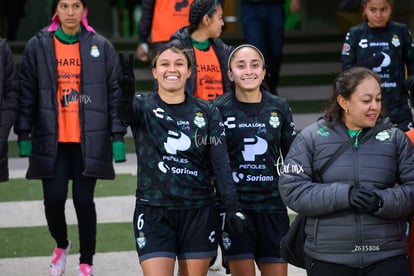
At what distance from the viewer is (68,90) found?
A: 7.39 meters

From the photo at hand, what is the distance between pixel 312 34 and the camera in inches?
797

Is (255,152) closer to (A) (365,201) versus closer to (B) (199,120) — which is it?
(B) (199,120)

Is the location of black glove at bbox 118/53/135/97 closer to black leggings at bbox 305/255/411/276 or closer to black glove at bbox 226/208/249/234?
black glove at bbox 226/208/249/234

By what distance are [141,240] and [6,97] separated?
1701 millimetres

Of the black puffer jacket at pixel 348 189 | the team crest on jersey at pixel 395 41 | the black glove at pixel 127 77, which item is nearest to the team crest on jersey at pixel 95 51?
the black glove at pixel 127 77

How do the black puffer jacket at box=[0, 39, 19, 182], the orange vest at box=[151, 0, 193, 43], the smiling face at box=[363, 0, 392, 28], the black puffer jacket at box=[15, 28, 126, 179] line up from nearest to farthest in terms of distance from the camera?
1. the black puffer jacket at box=[0, 39, 19, 182]
2. the black puffer jacket at box=[15, 28, 126, 179]
3. the smiling face at box=[363, 0, 392, 28]
4. the orange vest at box=[151, 0, 193, 43]

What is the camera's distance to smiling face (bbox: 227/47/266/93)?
6.47 meters

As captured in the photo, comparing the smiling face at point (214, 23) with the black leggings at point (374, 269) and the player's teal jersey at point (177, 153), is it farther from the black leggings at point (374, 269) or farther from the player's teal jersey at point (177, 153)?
the black leggings at point (374, 269)

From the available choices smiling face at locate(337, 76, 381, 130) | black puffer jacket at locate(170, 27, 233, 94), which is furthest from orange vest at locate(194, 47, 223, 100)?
smiling face at locate(337, 76, 381, 130)

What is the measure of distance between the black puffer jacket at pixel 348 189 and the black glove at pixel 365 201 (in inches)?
1.0

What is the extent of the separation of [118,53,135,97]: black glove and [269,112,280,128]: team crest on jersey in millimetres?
878

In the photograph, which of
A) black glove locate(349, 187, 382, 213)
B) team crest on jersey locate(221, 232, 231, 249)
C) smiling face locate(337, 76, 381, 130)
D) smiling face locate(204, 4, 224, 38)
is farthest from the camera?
smiling face locate(204, 4, 224, 38)

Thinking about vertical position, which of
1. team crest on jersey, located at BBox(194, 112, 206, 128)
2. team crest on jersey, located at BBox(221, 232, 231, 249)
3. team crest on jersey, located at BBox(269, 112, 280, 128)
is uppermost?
team crest on jersey, located at BBox(194, 112, 206, 128)

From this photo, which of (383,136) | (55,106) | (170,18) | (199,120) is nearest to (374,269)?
(383,136)
